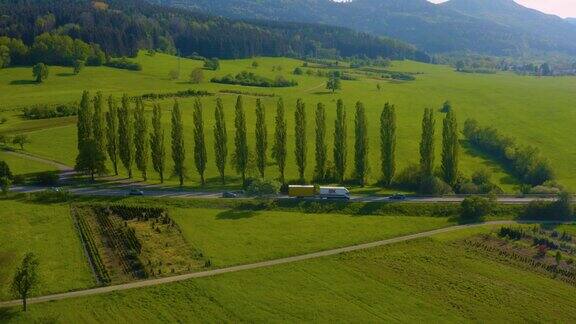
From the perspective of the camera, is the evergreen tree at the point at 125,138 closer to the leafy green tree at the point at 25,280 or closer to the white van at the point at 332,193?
the white van at the point at 332,193

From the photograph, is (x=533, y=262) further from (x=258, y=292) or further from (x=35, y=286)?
(x=35, y=286)

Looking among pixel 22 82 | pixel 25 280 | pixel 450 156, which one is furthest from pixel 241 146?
pixel 22 82

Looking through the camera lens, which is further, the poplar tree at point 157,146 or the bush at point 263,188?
the poplar tree at point 157,146

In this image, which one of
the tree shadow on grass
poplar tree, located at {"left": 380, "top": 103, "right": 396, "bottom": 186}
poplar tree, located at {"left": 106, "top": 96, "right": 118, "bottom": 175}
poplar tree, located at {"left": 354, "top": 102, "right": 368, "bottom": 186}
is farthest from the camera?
the tree shadow on grass

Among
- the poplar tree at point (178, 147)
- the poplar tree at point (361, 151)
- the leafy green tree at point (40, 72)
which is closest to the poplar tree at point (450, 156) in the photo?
the poplar tree at point (361, 151)

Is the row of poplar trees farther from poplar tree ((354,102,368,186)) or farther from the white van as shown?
the white van

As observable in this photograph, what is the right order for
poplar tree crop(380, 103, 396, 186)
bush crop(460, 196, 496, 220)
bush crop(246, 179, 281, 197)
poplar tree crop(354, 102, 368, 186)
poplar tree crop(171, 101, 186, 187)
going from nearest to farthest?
bush crop(460, 196, 496, 220) → bush crop(246, 179, 281, 197) → poplar tree crop(171, 101, 186, 187) → poplar tree crop(380, 103, 396, 186) → poplar tree crop(354, 102, 368, 186)

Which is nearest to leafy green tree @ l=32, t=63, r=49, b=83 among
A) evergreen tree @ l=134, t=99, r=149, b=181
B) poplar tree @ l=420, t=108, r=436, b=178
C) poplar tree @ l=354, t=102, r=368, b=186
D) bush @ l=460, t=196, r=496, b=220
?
evergreen tree @ l=134, t=99, r=149, b=181
